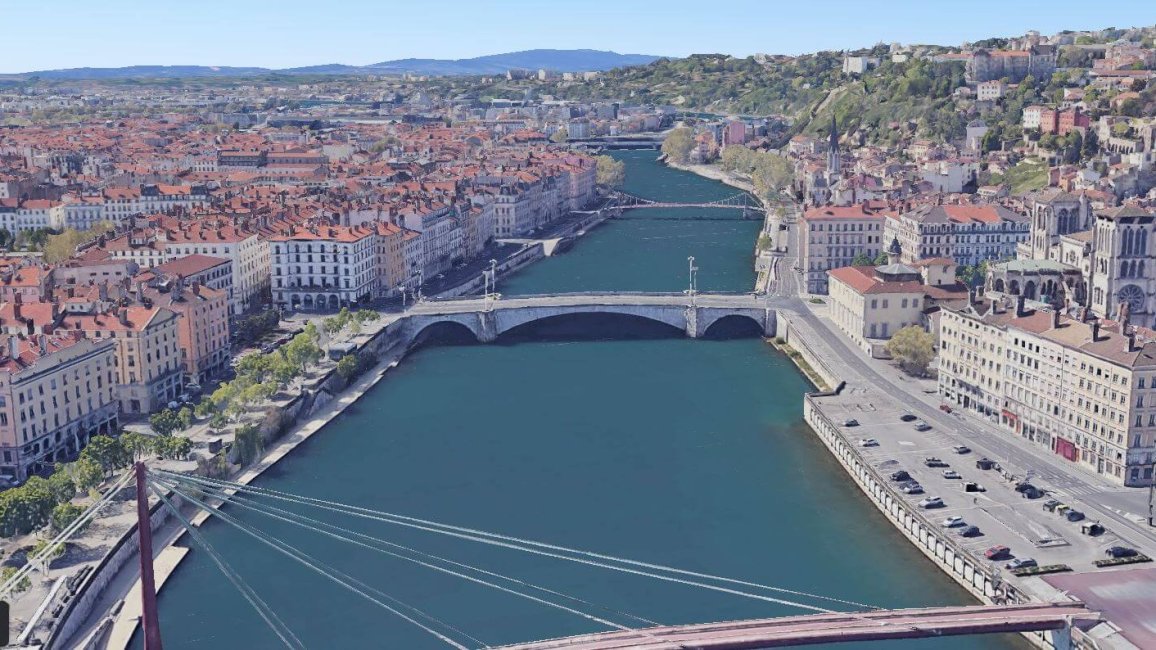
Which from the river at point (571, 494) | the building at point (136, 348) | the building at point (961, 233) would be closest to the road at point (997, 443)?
the river at point (571, 494)

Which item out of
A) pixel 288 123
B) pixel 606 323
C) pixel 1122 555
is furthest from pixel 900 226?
pixel 288 123

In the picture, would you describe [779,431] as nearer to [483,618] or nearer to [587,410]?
[587,410]

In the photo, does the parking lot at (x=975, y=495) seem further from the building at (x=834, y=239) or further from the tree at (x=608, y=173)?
the tree at (x=608, y=173)

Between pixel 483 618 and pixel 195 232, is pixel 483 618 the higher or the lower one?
the lower one

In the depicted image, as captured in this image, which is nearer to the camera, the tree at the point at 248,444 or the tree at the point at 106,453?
the tree at the point at 106,453

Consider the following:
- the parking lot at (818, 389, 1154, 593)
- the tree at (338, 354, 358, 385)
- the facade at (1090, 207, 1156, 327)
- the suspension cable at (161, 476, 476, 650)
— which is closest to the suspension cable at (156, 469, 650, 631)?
the suspension cable at (161, 476, 476, 650)

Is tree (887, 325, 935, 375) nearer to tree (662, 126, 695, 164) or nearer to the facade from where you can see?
the facade
